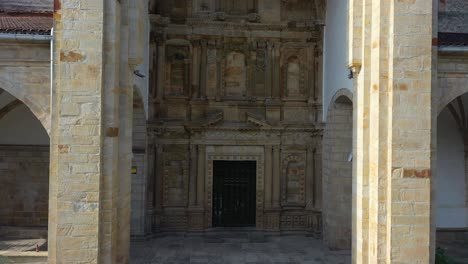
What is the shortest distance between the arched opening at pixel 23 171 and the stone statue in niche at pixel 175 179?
3.61 metres

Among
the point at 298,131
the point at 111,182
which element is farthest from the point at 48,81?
the point at 298,131

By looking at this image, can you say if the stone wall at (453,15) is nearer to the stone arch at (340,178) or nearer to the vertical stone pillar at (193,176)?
the stone arch at (340,178)

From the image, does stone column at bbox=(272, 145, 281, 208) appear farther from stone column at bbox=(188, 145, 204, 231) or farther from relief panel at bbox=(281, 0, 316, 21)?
relief panel at bbox=(281, 0, 316, 21)

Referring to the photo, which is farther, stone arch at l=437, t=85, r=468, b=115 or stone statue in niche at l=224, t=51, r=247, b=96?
stone statue in niche at l=224, t=51, r=247, b=96

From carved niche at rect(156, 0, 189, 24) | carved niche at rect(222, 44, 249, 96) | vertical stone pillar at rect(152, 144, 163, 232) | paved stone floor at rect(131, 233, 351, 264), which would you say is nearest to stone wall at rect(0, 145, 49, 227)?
vertical stone pillar at rect(152, 144, 163, 232)

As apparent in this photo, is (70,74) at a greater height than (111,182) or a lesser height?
greater

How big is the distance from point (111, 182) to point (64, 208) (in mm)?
975

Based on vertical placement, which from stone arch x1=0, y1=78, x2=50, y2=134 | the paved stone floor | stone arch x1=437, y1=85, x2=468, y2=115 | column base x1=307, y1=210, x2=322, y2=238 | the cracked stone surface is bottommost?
the paved stone floor

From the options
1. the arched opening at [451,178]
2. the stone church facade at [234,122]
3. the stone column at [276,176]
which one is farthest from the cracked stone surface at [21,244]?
the arched opening at [451,178]

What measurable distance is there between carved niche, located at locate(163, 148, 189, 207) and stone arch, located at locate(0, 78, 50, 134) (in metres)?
5.84

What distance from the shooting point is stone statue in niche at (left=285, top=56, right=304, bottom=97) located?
14.7 meters

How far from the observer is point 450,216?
14.4 meters

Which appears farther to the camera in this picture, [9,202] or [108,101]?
[9,202]

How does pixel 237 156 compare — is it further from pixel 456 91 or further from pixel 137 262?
pixel 456 91
